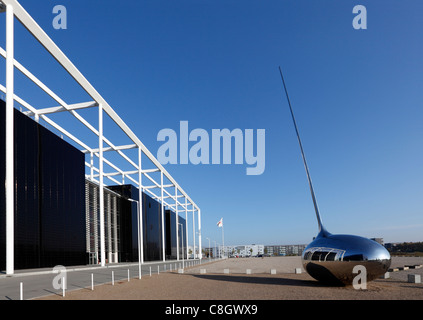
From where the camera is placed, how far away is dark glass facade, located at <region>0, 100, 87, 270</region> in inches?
1152

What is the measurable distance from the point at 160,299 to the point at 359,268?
885cm

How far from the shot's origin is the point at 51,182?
35594 mm

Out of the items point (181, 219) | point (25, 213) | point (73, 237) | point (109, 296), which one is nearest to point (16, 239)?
point (25, 213)

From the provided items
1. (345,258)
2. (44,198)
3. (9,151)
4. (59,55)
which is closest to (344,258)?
(345,258)

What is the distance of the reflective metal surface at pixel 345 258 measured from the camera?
15406mm

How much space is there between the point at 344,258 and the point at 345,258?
0.04 meters

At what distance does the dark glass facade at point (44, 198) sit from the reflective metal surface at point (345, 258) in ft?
76.1

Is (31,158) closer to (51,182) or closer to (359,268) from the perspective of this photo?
(51,182)

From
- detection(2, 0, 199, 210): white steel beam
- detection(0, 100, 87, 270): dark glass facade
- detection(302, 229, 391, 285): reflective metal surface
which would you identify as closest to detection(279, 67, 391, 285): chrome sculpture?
detection(302, 229, 391, 285): reflective metal surface

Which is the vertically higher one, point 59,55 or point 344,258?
point 59,55

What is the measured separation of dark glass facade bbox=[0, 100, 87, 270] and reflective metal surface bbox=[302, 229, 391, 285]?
23198 mm

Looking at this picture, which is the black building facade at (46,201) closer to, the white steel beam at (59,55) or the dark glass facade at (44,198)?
the dark glass facade at (44,198)

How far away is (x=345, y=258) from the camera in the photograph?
1554cm

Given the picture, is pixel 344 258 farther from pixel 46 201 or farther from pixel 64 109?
pixel 64 109
